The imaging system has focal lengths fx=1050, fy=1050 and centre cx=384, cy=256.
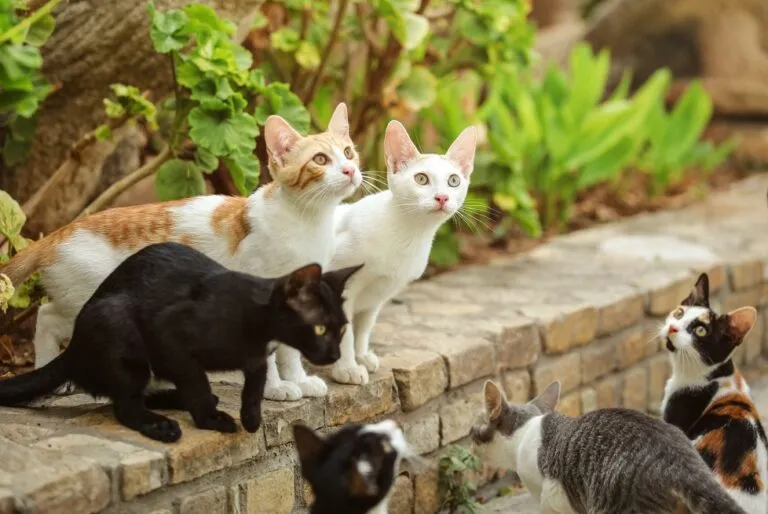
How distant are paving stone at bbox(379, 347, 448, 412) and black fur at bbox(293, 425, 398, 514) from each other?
100 centimetres

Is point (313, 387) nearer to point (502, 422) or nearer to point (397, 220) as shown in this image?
point (397, 220)

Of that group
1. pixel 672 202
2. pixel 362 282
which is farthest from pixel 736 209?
pixel 362 282

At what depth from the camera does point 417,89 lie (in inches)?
192

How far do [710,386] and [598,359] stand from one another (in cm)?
89

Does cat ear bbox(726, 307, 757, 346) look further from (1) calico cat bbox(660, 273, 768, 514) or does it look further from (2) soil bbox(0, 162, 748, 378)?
(2) soil bbox(0, 162, 748, 378)

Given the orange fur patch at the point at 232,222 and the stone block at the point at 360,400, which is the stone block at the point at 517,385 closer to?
the stone block at the point at 360,400

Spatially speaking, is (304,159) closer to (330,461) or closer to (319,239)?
(319,239)

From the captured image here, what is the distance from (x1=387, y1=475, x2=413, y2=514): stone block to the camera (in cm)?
368

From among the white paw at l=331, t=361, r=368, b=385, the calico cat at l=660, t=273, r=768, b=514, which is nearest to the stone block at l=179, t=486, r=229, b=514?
the white paw at l=331, t=361, r=368, b=385

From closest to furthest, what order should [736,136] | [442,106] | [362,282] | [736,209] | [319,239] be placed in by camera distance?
[319,239] < [362,282] < [442,106] < [736,209] < [736,136]

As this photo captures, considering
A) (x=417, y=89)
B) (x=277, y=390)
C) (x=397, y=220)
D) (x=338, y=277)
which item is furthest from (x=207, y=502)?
(x=417, y=89)

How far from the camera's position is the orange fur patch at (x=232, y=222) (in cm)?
319

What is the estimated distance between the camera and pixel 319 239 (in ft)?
10.4

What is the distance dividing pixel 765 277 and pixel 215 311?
3906mm
